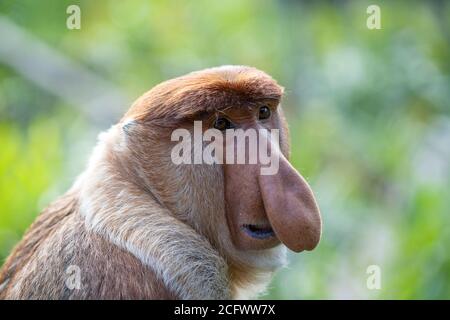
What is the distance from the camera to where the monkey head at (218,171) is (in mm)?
3156

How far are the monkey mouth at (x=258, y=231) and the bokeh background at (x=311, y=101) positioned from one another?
8.84 feet

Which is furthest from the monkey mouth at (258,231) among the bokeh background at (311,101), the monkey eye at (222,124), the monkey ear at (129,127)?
the bokeh background at (311,101)

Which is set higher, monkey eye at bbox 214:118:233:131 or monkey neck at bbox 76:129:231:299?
monkey eye at bbox 214:118:233:131

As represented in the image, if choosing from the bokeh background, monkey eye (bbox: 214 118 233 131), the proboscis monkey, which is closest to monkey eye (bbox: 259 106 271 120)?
the proboscis monkey

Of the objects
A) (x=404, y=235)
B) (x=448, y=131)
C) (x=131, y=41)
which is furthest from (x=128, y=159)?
(x=131, y=41)

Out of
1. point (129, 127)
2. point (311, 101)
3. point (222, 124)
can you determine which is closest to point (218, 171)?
point (222, 124)

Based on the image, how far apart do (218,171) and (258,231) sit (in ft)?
1.01

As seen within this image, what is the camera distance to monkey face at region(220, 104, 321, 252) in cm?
307

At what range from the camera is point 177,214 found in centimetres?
328

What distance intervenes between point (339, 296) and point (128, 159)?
13.1ft

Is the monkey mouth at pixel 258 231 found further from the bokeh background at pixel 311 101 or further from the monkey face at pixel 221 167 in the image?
the bokeh background at pixel 311 101

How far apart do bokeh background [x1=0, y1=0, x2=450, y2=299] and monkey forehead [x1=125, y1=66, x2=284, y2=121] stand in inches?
109

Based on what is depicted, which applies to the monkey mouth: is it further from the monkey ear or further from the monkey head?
the monkey ear

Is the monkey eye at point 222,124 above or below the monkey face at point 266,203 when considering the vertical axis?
above
